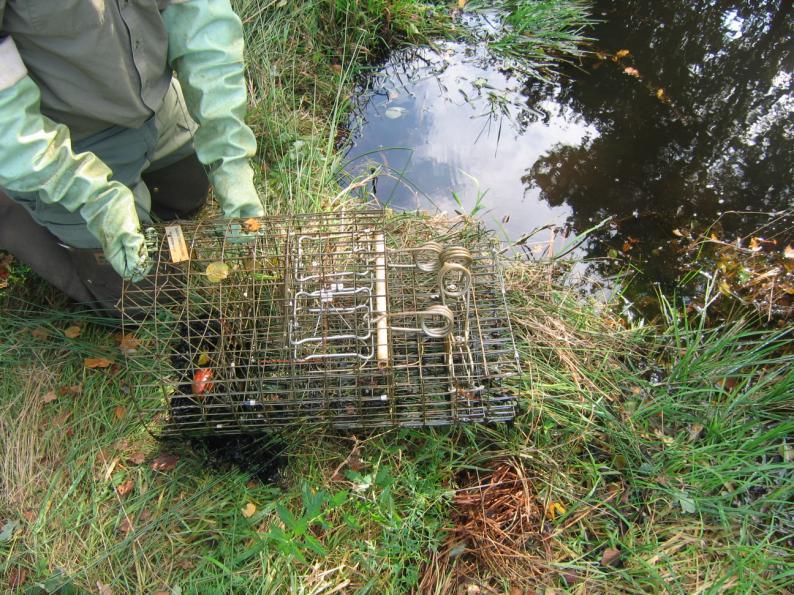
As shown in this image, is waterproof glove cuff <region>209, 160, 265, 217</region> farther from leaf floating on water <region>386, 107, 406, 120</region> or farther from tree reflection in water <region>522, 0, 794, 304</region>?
tree reflection in water <region>522, 0, 794, 304</region>

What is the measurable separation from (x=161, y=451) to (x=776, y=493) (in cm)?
265

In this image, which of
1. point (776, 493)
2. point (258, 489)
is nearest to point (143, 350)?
point (258, 489)

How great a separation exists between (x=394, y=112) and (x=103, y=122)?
7.39 feet

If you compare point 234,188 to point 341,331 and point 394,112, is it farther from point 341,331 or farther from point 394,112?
point 394,112

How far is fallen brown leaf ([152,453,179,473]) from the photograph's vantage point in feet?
7.60

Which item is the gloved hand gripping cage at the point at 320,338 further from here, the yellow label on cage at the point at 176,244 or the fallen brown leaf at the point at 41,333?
the fallen brown leaf at the point at 41,333

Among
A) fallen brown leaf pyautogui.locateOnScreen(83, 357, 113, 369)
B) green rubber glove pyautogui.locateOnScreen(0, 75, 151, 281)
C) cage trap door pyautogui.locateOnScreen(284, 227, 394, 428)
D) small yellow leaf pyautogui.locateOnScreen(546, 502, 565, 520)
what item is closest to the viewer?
green rubber glove pyautogui.locateOnScreen(0, 75, 151, 281)

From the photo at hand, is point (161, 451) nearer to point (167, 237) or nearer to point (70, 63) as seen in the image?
point (167, 237)

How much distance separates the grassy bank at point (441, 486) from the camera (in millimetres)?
2088

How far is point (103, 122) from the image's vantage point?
2.22m

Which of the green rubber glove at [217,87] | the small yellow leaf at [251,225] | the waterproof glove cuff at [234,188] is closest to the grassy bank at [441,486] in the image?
the small yellow leaf at [251,225]

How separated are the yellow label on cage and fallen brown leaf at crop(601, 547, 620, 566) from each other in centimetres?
209

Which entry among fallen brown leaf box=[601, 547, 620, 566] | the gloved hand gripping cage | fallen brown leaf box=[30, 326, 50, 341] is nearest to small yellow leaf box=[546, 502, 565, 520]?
fallen brown leaf box=[601, 547, 620, 566]

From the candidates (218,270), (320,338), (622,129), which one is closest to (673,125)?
(622,129)
